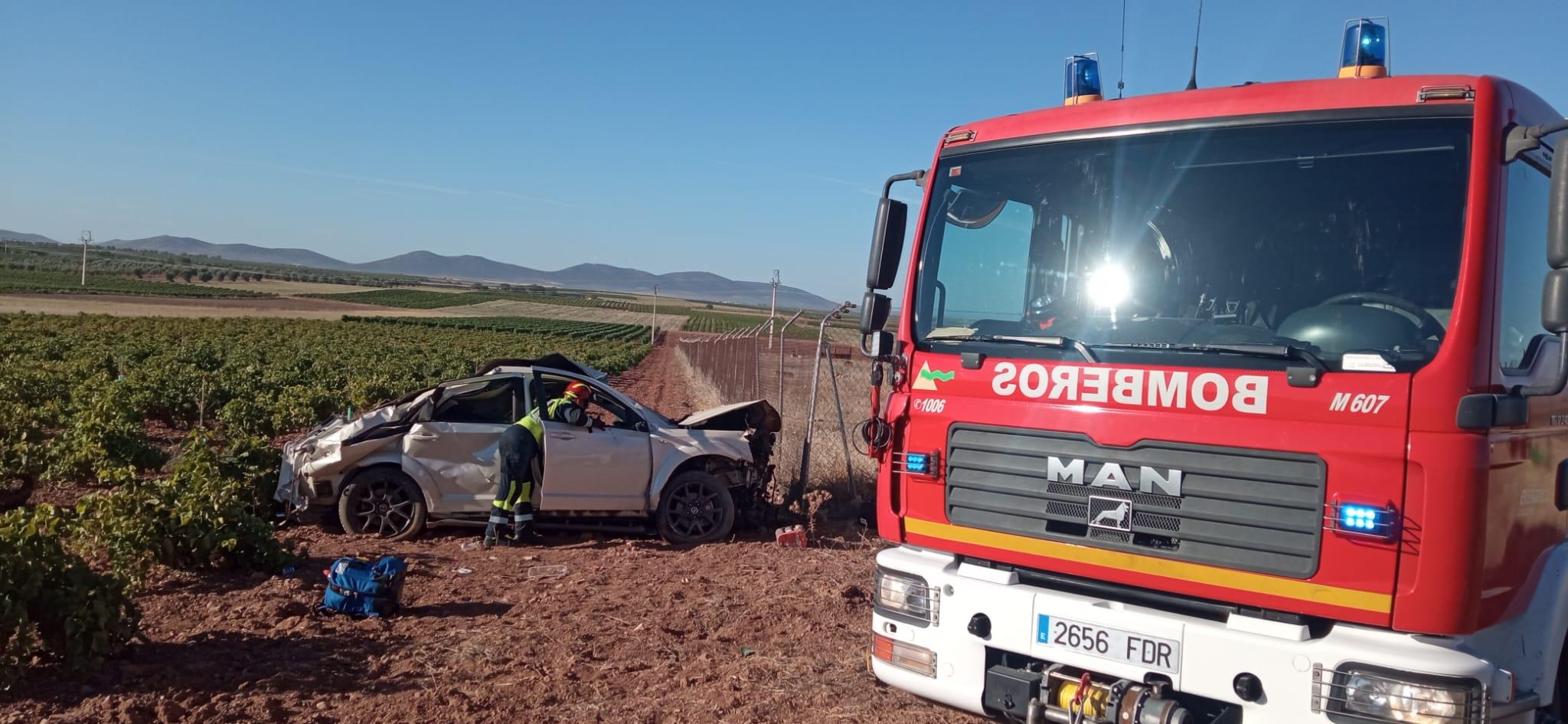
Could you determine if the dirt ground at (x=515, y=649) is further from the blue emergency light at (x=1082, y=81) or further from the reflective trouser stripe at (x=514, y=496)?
the blue emergency light at (x=1082, y=81)

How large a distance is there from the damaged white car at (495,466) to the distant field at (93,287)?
80.2 m

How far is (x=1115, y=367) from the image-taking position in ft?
12.9

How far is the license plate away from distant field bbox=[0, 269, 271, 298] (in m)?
87.0

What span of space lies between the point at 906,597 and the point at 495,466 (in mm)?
5457

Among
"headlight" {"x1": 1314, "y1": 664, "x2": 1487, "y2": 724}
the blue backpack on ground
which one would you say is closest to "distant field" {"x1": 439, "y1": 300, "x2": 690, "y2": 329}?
the blue backpack on ground

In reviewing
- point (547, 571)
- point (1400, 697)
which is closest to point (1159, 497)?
point (1400, 697)

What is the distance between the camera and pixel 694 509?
30.3ft

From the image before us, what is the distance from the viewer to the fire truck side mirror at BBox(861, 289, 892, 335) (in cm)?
482

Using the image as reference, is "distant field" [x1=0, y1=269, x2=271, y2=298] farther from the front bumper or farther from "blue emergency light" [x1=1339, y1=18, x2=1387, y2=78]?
"blue emergency light" [x1=1339, y1=18, x2=1387, y2=78]

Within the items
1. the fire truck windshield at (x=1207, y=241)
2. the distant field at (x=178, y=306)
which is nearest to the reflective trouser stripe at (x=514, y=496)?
the fire truck windshield at (x=1207, y=241)

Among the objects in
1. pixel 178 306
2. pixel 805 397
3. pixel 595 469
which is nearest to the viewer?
pixel 595 469

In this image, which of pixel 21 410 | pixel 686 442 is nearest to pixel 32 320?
pixel 21 410

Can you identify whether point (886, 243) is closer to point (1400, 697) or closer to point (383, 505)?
point (1400, 697)

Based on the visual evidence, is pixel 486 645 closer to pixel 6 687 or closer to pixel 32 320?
pixel 6 687
